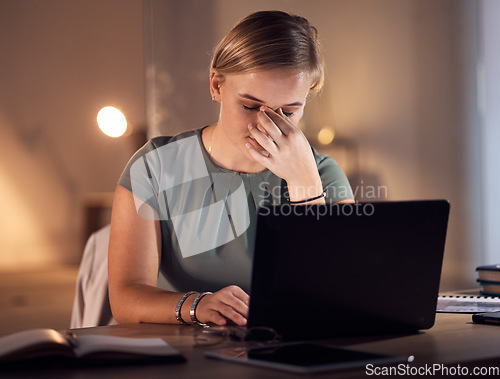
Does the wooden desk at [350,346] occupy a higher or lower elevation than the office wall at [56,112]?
lower

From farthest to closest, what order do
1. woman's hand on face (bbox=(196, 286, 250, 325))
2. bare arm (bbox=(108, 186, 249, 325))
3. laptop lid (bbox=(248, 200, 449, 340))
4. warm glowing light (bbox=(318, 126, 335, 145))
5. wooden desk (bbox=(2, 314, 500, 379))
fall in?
warm glowing light (bbox=(318, 126, 335, 145)) → bare arm (bbox=(108, 186, 249, 325)) → woman's hand on face (bbox=(196, 286, 250, 325)) → laptop lid (bbox=(248, 200, 449, 340)) → wooden desk (bbox=(2, 314, 500, 379))

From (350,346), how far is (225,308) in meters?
0.25

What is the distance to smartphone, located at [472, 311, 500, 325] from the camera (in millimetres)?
1163

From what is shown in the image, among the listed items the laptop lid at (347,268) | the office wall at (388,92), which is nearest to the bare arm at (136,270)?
the laptop lid at (347,268)

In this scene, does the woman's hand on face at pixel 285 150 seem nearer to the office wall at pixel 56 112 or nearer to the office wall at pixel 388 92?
the office wall at pixel 388 92

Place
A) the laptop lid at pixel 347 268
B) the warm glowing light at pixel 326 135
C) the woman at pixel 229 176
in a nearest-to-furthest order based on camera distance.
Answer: the laptop lid at pixel 347 268 < the woman at pixel 229 176 < the warm glowing light at pixel 326 135

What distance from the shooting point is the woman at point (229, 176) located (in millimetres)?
1505

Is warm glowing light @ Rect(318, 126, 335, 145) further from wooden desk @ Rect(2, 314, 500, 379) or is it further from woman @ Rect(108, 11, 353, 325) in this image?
wooden desk @ Rect(2, 314, 500, 379)

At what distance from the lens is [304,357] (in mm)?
881

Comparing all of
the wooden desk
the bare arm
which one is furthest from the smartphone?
the bare arm

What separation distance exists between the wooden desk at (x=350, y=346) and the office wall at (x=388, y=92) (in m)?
1.97

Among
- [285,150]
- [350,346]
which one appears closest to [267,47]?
[285,150]

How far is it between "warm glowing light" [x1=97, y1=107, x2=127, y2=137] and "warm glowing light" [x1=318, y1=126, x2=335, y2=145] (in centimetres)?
95

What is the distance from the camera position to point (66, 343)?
2.81ft
